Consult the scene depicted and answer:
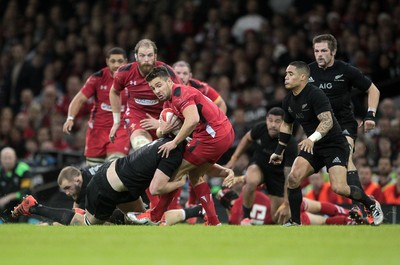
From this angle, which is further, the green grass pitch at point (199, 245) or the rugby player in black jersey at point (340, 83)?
the rugby player in black jersey at point (340, 83)

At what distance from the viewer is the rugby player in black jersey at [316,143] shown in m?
10.5

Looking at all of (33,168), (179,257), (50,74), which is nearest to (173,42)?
(50,74)

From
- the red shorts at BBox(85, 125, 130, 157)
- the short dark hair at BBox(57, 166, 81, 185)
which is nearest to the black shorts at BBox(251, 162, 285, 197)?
the red shorts at BBox(85, 125, 130, 157)

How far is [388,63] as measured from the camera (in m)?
15.9

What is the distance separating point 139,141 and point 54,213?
1.38 m

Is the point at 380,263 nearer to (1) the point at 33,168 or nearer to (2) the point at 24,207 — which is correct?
(2) the point at 24,207

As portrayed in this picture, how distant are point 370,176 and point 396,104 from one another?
8.55 feet

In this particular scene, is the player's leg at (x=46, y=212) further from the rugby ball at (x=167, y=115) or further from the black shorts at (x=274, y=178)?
the black shorts at (x=274, y=178)

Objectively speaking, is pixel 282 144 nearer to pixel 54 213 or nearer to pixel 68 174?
pixel 68 174

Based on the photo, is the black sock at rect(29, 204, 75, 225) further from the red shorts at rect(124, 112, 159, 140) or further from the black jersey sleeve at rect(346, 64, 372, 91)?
the black jersey sleeve at rect(346, 64, 372, 91)

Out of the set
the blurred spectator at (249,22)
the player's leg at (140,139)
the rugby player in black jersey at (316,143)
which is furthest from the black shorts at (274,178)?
the blurred spectator at (249,22)

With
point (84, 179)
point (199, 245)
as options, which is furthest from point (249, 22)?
point (199, 245)

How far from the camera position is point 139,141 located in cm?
1163

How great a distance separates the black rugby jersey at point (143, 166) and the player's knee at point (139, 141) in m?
1.07
